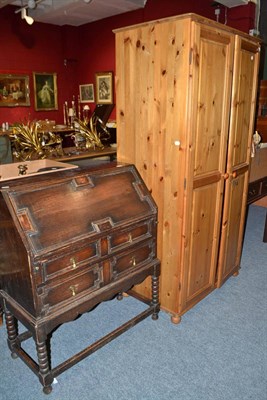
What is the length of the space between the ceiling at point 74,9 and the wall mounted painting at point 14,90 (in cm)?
144

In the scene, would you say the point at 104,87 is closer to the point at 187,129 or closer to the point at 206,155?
the point at 206,155

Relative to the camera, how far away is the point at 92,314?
247cm

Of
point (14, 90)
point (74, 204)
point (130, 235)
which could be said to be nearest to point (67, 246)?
point (74, 204)

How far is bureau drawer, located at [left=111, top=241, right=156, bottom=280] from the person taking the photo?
1950 mm

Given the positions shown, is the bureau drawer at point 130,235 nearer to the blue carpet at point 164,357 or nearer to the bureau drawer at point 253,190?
the blue carpet at point 164,357

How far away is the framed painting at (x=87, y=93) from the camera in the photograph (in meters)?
8.45

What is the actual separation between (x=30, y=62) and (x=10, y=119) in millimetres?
1447

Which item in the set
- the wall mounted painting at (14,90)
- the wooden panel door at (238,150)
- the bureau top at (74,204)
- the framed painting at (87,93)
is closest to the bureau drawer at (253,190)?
the wooden panel door at (238,150)

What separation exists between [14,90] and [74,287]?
7.08 metres

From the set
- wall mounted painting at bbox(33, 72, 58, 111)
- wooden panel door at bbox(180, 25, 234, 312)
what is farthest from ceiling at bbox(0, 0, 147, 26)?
wooden panel door at bbox(180, 25, 234, 312)

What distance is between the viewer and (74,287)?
5.75 ft

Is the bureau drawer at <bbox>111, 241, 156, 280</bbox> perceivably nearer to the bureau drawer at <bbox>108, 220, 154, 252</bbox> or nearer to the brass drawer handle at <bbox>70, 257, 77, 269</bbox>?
the bureau drawer at <bbox>108, 220, 154, 252</bbox>

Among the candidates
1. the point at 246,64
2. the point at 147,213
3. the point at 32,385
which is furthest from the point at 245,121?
the point at 32,385

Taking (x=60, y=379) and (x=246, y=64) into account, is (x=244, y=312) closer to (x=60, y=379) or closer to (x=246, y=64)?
(x=60, y=379)
